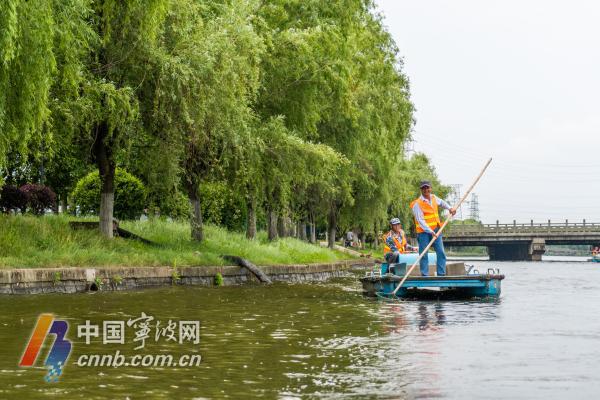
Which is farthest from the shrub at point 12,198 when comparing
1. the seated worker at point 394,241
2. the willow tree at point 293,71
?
the seated worker at point 394,241

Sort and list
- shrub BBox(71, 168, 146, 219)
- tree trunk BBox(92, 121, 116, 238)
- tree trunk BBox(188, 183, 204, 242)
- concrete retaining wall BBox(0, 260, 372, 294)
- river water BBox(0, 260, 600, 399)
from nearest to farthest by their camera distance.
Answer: river water BBox(0, 260, 600, 399) < concrete retaining wall BBox(0, 260, 372, 294) < tree trunk BBox(92, 121, 116, 238) < tree trunk BBox(188, 183, 204, 242) < shrub BBox(71, 168, 146, 219)

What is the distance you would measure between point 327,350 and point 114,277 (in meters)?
11.5

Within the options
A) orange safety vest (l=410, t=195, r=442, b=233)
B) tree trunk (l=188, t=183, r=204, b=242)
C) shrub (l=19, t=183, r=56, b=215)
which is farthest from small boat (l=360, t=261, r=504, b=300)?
shrub (l=19, t=183, r=56, b=215)

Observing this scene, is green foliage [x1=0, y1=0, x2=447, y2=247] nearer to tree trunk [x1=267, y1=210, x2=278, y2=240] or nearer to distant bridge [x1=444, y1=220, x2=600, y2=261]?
tree trunk [x1=267, y1=210, x2=278, y2=240]

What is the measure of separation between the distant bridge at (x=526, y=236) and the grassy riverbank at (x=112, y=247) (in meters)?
72.9

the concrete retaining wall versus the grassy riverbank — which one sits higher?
the grassy riverbank

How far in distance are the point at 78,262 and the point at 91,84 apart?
14.0 feet

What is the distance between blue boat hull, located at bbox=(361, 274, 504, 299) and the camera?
18.5 m

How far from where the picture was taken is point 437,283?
18531 millimetres

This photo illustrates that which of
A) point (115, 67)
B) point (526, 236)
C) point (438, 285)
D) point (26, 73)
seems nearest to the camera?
point (26, 73)

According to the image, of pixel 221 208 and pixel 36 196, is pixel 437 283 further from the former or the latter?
pixel 221 208

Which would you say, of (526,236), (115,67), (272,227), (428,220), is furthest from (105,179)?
(526,236)

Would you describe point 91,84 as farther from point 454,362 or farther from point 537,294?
point 454,362

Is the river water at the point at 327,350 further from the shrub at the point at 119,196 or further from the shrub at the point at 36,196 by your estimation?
the shrub at the point at 119,196
